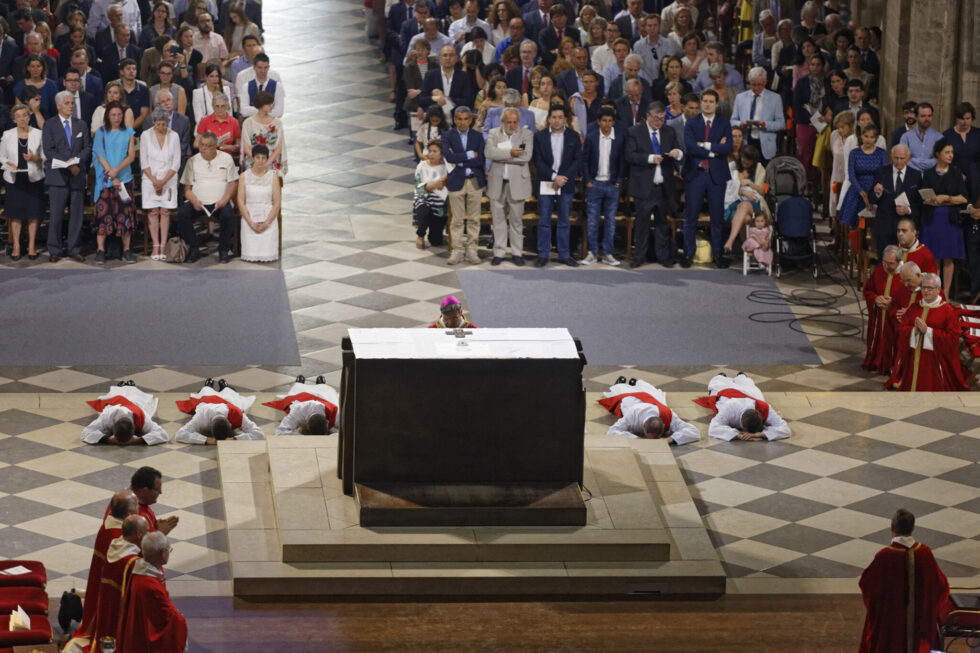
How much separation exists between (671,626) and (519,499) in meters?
1.36

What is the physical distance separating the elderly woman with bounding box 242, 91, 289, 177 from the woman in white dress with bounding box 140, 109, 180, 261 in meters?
0.80

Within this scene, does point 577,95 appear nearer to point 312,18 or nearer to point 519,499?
point 519,499

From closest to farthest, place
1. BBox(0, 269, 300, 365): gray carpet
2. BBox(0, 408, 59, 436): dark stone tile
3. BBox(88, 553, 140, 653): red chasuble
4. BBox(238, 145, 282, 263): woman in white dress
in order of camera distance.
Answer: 1. BBox(88, 553, 140, 653): red chasuble
2. BBox(0, 408, 59, 436): dark stone tile
3. BBox(0, 269, 300, 365): gray carpet
4. BBox(238, 145, 282, 263): woman in white dress

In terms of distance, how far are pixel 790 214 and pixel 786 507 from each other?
20.5ft

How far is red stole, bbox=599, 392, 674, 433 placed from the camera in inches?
542

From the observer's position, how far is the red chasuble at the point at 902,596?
9.81 meters

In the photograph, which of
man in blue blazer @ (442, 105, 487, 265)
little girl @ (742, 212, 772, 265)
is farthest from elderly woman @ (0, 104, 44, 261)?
little girl @ (742, 212, 772, 265)

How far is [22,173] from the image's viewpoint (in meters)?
17.8

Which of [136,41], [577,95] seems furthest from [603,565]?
[136,41]

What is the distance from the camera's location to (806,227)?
60.2 ft

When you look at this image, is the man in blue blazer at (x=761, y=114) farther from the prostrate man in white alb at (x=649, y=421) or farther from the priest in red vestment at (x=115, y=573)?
the priest in red vestment at (x=115, y=573)

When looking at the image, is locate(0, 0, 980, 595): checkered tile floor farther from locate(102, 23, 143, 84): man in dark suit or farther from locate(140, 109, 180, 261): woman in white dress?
locate(102, 23, 143, 84): man in dark suit

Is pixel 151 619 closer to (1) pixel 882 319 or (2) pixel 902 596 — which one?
(2) pixel 902 596

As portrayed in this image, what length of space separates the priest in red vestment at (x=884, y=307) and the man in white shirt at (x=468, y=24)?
811 cm
